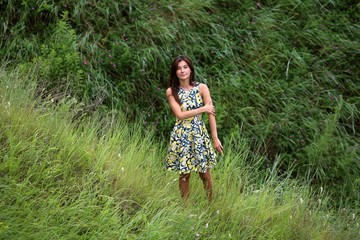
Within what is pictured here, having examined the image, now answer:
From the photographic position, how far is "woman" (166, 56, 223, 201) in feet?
15.1

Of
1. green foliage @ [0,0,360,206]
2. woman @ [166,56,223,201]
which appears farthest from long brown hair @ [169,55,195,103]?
green foliage @ [0,0,360,206]

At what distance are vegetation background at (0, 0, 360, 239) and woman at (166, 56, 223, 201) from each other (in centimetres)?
26

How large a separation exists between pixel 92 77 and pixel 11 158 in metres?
2.44

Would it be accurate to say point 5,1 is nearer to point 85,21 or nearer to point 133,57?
point 85,21

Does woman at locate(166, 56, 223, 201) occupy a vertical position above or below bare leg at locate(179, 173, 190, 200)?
above

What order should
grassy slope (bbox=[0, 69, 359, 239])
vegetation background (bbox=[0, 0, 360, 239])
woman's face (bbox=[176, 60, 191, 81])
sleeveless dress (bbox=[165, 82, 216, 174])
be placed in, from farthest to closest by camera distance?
woman's face (bbox=[176, 60, 191, 81]) → sleeveless dress (bbox=[165, 82, 216, 174]) → vegetation background (bbox=[0, 0, 360, 239]) → grassy slope (bbox=[0, 69, 359, 239])

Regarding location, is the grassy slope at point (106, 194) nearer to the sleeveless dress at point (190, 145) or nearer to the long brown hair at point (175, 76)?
the sleeveless dress at point (190, 145)

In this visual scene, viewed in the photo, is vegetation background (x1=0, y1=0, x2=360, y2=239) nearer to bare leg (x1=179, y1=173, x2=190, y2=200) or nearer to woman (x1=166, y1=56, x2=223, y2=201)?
bare leg (x1=179, y1=173, x2=190, y2=200)

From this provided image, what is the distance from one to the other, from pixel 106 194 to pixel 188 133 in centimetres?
87

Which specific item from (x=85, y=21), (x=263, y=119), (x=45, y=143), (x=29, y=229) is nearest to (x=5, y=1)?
(x=85, y=21)

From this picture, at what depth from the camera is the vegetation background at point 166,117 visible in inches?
166

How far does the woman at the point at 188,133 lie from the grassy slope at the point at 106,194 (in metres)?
0.24

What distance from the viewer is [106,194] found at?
14.2 feet

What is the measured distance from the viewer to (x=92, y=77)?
21.3 ft
